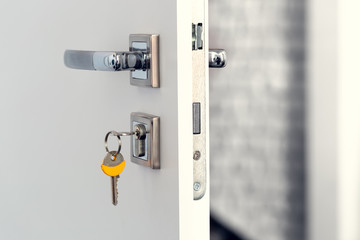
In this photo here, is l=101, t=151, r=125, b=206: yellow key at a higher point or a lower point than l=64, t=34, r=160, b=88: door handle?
lower

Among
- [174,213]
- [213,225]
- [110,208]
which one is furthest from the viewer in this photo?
[213,225]

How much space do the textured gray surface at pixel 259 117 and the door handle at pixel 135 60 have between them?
0.79m

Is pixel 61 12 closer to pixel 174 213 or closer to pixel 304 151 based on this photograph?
pixel 174 213

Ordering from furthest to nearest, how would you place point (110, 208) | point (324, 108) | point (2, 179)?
point (324, 108) < point (2, 179) < point (110, 208)

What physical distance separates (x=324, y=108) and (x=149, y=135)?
872mm

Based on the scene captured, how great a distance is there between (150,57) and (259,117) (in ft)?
2.78

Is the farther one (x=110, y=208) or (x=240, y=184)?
(x=240, y=184)

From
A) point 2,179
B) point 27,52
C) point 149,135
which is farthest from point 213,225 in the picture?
point 149,135

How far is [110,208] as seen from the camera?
26.4 inches

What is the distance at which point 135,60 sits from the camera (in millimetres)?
562

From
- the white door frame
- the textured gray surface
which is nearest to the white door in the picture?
the textured gray surface

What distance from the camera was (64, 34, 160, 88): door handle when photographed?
21.6 inches

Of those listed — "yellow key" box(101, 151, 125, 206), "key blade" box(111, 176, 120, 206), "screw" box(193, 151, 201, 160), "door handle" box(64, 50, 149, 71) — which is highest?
"door handle" box(64, 50, 149, 71)

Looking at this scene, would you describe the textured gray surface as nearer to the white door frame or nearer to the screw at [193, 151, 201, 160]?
the white door frame
